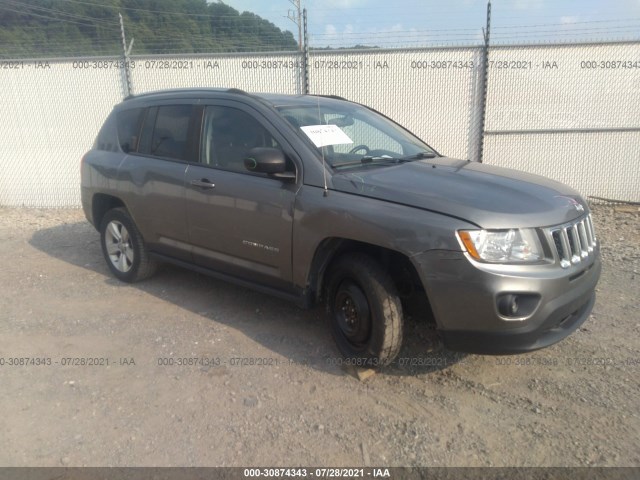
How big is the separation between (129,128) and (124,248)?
119 centimetres

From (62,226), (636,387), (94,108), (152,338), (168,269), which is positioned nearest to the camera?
(636,387)

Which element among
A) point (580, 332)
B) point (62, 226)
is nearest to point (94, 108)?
point (62, 226)

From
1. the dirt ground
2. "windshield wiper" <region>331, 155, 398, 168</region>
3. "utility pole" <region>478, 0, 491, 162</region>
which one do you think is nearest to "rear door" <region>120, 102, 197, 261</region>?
the dirt ground

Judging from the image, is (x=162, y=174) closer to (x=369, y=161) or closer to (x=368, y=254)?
(x=369, y=161)

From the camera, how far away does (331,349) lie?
3865 mm

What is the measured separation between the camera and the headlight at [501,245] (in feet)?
9.39

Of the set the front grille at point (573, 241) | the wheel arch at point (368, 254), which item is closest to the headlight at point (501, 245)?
the front grille at point (573, 241)

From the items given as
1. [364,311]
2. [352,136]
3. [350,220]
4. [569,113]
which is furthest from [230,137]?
[569,113]

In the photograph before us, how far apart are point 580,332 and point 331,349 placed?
192cm

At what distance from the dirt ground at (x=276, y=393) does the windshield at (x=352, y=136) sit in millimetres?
1345

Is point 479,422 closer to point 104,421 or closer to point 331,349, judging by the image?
point 331,349

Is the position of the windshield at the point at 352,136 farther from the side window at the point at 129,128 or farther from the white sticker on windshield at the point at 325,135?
the side window at the point at 129,128

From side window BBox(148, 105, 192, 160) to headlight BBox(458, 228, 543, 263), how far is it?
265 centimetres

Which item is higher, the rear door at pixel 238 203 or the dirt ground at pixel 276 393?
the rear door at pixel 238 203
